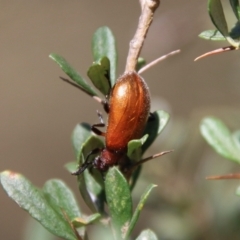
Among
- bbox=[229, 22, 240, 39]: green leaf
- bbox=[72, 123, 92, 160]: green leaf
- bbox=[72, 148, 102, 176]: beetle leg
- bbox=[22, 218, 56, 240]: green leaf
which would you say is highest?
bbox=[229, 22, 240, 39]: green leaf

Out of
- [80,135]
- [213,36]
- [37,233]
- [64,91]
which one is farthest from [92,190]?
[64,91]

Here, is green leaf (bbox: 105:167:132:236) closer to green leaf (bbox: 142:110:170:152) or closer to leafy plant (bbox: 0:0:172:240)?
leafy plant (bbox: 0:0:172:240)

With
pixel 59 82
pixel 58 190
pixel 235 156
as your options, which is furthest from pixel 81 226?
pixel 59 82

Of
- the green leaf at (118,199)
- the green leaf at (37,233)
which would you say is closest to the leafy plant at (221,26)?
the green leaf at (118,199)

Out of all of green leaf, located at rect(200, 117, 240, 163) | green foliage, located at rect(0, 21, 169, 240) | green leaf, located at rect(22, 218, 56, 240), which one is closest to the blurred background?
green leaf, located at rect(22, 218, 56, 240)

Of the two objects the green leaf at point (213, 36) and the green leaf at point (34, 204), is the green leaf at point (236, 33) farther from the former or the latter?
the green leaf at point (34, 204)
